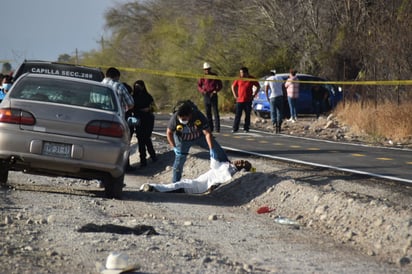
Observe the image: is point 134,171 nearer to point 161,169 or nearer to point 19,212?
point 161,169

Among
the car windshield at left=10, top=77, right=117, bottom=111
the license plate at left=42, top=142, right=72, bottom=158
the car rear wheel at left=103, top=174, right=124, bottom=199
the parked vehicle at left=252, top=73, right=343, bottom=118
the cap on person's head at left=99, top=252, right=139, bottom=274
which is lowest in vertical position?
the parked vehicle at left=252, top=73, right=343, bottom=118

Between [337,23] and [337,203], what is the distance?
1116 inches

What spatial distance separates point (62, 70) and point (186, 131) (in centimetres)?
346

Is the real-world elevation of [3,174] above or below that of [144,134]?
above

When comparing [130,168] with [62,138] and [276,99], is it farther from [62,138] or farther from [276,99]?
[276,99]

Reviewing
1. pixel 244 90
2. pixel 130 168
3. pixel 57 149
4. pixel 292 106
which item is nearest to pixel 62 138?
pixel 57 149

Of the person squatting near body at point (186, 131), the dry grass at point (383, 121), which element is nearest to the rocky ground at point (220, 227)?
the person squatting near body at point (186, 131)

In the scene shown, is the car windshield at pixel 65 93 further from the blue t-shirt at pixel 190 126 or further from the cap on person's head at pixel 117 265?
the cap on person's head at pixel 117 265

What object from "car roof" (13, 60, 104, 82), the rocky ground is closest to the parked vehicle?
"car roof" (13, 60, 104, 82)

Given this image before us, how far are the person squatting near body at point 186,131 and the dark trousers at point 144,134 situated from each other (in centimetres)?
387

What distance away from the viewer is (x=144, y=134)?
18969mm

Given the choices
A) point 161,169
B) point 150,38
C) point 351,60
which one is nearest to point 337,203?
point 161,169

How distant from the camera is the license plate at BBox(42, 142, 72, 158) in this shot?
496 inches

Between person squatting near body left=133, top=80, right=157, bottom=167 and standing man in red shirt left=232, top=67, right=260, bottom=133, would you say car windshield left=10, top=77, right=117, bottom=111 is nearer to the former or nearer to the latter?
person squatting near body left=133, top=80, right=157, bottom=167
